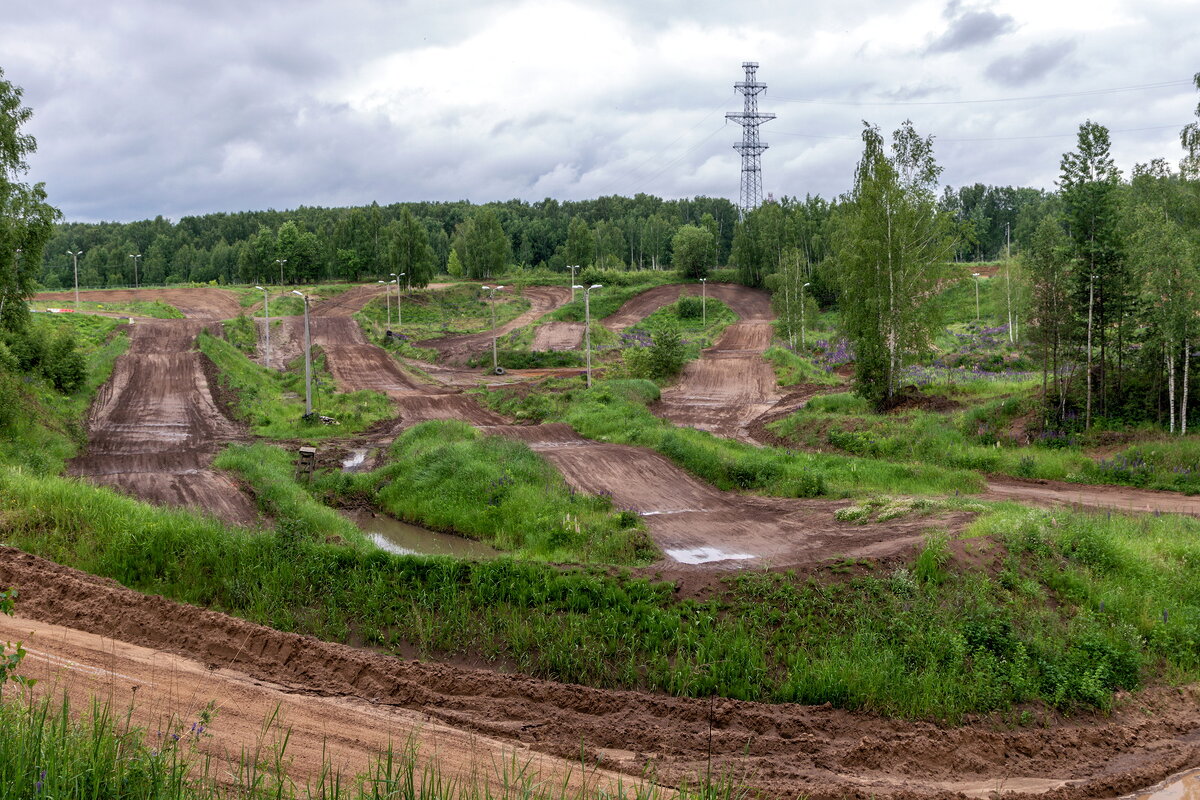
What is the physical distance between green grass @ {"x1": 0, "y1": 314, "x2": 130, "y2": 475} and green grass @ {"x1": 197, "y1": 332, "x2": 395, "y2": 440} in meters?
5.82

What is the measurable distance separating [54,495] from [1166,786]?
2026 cm

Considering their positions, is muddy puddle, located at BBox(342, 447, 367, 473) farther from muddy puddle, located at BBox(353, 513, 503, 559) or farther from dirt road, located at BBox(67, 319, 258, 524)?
muddy puddle, located at BBox(353, 513, 503, 559)

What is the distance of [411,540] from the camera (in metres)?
23.3

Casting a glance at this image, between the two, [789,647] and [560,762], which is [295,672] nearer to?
[560,762]

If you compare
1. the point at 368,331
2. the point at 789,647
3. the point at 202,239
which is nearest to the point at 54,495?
the point at 789,647

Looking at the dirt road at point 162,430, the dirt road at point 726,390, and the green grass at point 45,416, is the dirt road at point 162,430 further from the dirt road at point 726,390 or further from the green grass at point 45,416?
the dirt road at point 726,390

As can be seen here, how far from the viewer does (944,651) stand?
Answer: 13391 millimetres

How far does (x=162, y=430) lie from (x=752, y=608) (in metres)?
30.4

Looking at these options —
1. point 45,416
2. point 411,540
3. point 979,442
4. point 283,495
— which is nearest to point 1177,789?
point 411,540

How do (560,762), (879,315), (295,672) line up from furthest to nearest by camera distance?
(879,315) → (295,672) → (560,762)

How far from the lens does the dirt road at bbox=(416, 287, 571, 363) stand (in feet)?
224

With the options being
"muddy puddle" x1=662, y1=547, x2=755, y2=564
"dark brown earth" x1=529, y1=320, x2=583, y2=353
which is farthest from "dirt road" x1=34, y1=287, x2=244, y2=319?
"muddy puddle" x1=662, y1=547, x2=755, y2=564

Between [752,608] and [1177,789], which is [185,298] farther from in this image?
[1177,789]

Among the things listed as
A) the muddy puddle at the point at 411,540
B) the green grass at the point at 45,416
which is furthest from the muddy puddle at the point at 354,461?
the green grass at the point at 45,416
